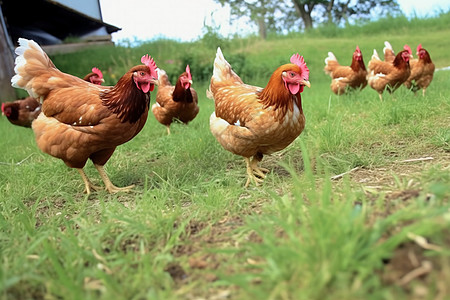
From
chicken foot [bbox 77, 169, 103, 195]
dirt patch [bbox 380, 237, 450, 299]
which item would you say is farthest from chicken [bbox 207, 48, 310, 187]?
dirt patch [bbox 380, 237, 450, 299]

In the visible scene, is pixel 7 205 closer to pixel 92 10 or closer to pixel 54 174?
pixel 54 174

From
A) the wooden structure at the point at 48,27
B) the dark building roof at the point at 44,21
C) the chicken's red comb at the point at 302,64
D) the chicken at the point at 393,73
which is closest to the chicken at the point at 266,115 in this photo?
the chicken's red comb at the point at 302,64

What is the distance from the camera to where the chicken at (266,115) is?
2.75m

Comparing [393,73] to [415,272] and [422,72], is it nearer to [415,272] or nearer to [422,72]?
[422,72]

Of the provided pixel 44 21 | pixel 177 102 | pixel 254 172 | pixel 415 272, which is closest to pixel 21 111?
pixel 177 102

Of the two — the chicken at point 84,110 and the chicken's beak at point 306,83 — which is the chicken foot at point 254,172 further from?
the chicken at point 84,110

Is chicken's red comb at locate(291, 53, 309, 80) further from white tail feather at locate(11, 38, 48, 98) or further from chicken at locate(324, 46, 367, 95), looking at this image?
chicken at locate(324, 46, 367, 95)

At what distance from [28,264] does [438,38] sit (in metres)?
15.1

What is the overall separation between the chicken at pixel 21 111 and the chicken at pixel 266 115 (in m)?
4.77

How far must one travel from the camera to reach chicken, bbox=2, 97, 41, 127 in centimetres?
634

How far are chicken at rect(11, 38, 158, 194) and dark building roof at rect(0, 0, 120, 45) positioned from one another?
836 centimetres

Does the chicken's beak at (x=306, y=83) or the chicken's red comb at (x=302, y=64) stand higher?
the chicken's red comb at (x=302, y=64)

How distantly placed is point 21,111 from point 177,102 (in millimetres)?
3168

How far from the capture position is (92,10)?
14.1 meters
